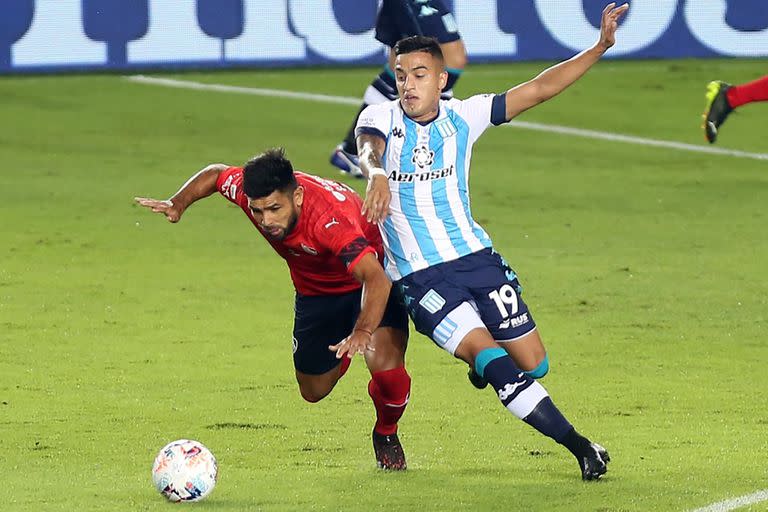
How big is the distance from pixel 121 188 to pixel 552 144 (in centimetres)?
470

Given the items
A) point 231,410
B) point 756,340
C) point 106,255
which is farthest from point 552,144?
point 231,410

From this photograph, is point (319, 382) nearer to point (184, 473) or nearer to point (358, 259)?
point (358, 259)

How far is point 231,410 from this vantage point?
8.65 m

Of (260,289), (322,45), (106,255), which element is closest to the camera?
(260,289)

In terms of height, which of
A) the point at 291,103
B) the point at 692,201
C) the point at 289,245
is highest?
the point at 289,245

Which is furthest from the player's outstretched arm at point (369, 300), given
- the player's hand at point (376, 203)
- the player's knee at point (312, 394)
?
the player's knee at point (312, 394)

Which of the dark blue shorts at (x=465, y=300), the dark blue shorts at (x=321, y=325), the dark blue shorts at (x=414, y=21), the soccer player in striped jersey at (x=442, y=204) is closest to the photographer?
the dark blue shorts at (x=465, y=300)

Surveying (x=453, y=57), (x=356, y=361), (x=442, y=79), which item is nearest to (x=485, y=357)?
(x=442, y=79)

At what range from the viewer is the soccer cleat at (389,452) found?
7398mm

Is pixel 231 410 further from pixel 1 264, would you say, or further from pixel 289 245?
pixel 1 264

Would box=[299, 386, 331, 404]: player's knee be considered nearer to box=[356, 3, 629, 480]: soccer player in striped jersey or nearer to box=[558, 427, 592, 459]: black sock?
box=[356, 3, 629, 480]: soccer player in striped jersey

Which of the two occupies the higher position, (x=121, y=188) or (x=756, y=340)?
(x=756, y=340)

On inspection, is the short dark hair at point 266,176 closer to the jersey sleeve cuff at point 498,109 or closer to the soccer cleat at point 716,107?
the jersey sleeve cuff at point 498,109

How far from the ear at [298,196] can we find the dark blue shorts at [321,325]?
87 centimetres
